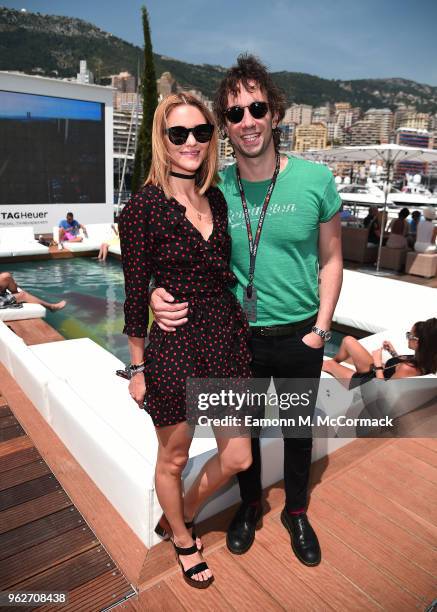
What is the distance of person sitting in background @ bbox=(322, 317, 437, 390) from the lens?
10.6 feet

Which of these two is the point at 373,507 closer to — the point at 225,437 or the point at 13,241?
the point at 225,437

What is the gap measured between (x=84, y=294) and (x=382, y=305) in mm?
6316

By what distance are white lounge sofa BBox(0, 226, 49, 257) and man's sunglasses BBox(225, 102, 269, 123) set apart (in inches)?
425

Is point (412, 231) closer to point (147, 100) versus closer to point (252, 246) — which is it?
point (252, 246)

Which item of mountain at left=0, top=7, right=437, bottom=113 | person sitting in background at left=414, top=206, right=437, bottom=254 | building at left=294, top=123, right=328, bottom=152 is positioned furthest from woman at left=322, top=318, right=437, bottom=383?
building at left=294, top=123, right=328, bottom=152

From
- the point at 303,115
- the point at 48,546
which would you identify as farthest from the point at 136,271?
the point at 303,115

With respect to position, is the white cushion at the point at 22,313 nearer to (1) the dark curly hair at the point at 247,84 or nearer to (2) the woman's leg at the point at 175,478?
(2) the woman's leg at the point at 175,478

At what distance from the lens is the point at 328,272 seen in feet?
6.49

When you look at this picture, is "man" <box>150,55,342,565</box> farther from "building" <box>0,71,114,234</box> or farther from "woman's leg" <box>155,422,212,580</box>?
"building" <box>0,71,114,234</box>

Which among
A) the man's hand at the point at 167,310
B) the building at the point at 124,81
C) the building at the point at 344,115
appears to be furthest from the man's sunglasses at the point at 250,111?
the building at the point at 344,115

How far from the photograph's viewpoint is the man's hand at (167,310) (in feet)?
5.41

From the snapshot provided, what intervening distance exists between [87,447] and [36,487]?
1.19 ft

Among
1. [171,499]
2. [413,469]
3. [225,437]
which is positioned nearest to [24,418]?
[171,499]

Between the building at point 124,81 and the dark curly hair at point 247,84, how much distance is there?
418 ft
